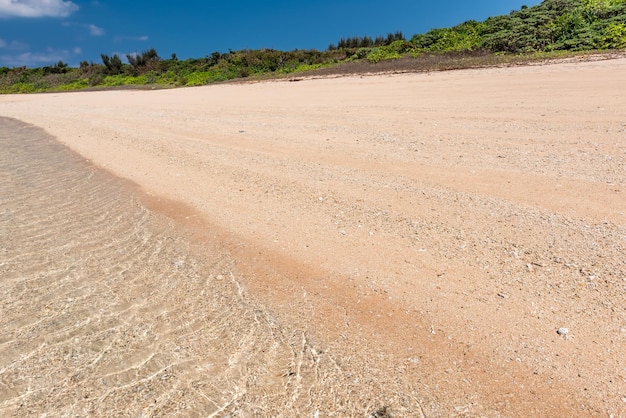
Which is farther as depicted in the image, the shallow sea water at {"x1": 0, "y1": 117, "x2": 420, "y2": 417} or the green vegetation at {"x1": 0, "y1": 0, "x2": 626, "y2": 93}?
the green vegetation at {"x1": 0, "y1": 0, "x2": 626, "y2": 93}

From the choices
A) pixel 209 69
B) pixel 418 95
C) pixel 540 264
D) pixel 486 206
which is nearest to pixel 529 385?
pixel 540 264

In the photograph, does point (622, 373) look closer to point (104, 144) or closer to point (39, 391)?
point (39, 391)

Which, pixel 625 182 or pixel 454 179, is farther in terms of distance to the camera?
pixel 454 179

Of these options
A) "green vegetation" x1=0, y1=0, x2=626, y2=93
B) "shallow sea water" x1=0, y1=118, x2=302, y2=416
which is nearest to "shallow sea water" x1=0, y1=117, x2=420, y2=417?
"shallow sea water" x1=0, y1=118, x2=302, y2=416

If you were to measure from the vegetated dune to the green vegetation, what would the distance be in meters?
15.7

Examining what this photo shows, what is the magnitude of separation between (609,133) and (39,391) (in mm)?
7591

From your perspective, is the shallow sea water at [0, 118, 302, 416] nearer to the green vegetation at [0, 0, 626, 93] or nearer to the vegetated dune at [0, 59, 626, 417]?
the vegetated dune at [0, 59, 626, 417]

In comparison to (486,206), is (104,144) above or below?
below

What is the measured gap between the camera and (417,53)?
26.0 m

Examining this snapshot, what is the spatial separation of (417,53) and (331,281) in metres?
25.8

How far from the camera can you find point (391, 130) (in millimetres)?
8109

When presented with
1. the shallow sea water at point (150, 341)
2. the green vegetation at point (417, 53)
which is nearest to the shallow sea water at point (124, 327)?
the shallow sea water at point (150, 341)

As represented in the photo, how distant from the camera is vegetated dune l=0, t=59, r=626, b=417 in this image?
7.34 feet

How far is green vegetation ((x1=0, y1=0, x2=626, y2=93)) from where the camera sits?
2000 cm
